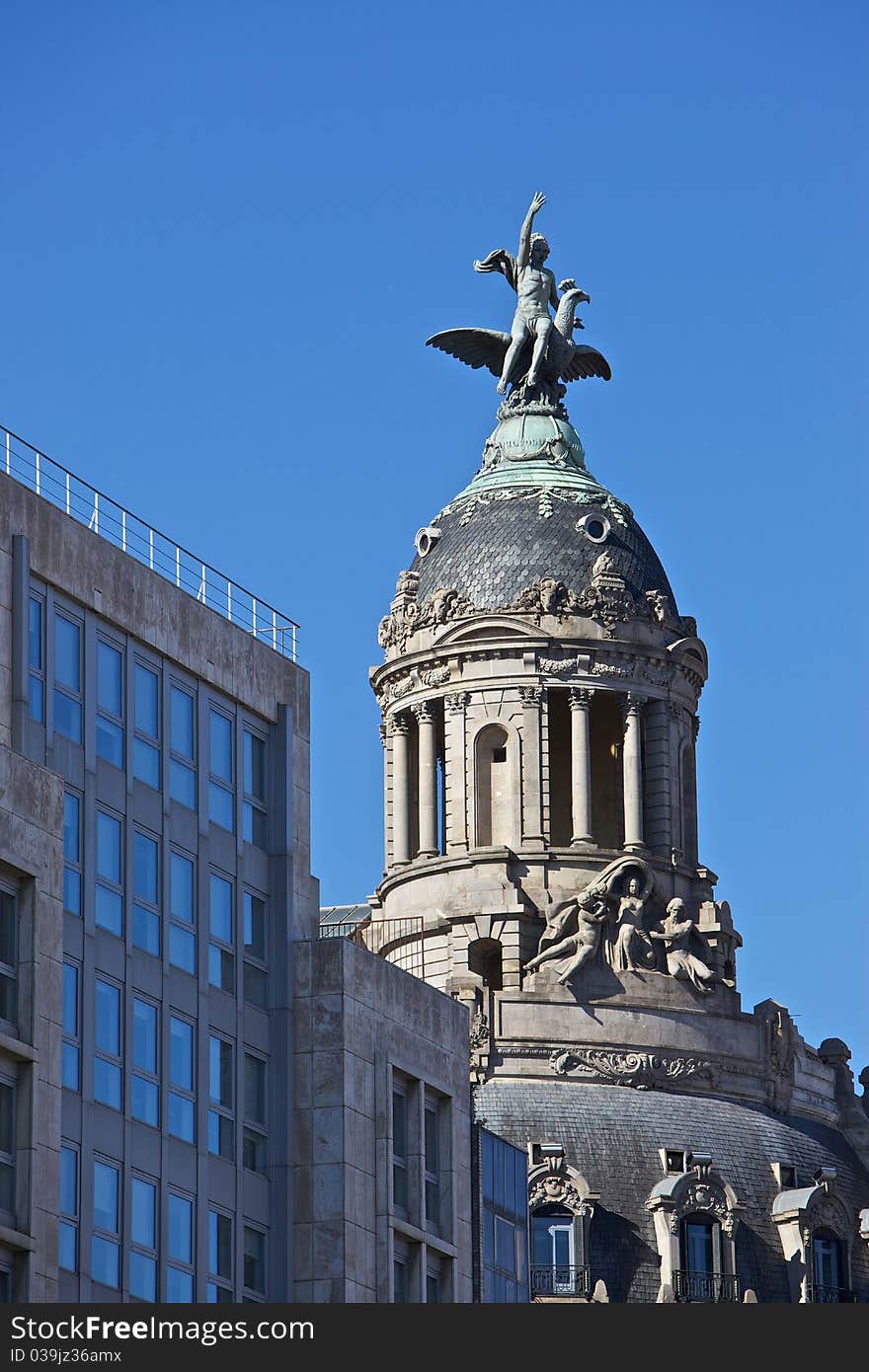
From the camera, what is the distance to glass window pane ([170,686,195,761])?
9175 cm

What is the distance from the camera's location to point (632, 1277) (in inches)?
5404

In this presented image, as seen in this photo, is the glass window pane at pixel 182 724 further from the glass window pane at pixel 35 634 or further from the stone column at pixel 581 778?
the stone column at pixel 581 778

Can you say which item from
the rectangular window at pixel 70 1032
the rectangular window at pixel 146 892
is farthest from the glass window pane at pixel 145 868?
the rectangular window at pixel 70 1032

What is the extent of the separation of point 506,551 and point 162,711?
56401mm

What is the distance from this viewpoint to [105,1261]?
85688 millimetres

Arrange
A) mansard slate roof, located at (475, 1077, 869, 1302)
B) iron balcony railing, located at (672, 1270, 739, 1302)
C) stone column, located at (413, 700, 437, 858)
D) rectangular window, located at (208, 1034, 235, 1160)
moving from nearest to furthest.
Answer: rectangular window, located at (208, 1034, 235, 1160)
iron balcony railing, located at (672, 1270, 739, 1302)
mansard slate roof, located at (475, 1077, 869, 1302)
stone column, located at (413, 700, 437, 858)

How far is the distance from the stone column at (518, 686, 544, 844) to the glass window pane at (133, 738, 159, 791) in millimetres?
53992

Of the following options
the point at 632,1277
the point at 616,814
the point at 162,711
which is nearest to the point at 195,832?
the point at 162,711

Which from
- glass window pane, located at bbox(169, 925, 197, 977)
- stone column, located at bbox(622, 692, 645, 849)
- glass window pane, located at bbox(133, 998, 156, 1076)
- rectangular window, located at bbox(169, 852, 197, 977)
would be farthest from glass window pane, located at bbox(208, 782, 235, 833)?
stone column, located at bbox(622, 692, 645, 849)

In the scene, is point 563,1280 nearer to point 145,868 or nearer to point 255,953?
point 255,953

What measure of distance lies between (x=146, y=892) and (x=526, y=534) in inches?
2352

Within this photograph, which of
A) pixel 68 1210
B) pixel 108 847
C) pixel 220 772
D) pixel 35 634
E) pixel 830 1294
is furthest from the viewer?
pixel 830 1294

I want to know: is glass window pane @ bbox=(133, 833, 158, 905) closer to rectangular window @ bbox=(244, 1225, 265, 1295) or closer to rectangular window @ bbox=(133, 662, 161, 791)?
rectangular window @ bbox=(133, 662, 161, 791)

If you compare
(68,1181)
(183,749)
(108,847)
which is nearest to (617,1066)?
(183,749)
